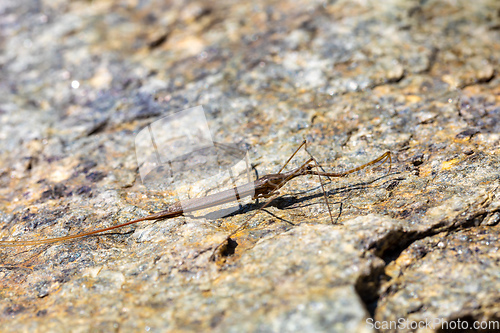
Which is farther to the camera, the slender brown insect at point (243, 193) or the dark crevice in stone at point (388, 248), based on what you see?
the slender brown insect at point (243, 193)

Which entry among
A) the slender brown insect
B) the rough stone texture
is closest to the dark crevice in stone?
the rough stone texture

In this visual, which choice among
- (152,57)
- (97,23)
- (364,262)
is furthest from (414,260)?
(97,23)

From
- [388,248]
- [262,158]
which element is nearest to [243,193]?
[262,158]

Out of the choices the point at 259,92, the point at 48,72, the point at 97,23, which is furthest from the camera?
the point at 97,23

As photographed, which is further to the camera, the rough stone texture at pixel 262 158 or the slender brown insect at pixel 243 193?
the slender brown insect at pixel 243 193

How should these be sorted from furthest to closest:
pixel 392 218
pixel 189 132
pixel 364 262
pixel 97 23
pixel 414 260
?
pixel 97 23 → pixel 189 132 → pixel 392 218 → pixel 414 260 → pixel 364 262

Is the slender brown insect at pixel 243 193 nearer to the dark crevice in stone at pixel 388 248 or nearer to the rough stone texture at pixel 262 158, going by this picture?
the rough stone texture at pixel 262 158

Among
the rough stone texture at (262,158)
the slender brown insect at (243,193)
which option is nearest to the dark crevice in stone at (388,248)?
the rough stone texture at (262,158)

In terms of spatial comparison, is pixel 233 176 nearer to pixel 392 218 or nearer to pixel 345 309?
pixel 392 218
